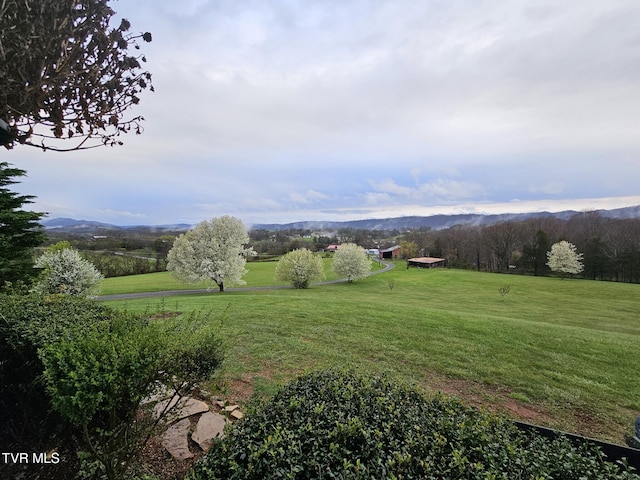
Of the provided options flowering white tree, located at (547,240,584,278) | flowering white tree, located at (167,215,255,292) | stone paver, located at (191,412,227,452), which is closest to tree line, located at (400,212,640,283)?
flowering white tree, located at (547,240,584,278)

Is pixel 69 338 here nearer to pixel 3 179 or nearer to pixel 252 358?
pixel 252 358

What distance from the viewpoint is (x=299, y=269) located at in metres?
33.5

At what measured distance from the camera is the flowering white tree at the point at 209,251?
24.7 metres

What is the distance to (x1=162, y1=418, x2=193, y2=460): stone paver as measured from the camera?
9.94 ft

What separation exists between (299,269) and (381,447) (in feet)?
104

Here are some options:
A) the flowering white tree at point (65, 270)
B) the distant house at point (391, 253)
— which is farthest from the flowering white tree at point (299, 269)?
the distant house at point (391, 253)

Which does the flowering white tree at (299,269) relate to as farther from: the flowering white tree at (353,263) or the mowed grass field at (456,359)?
the mowed grass field at (456,359)

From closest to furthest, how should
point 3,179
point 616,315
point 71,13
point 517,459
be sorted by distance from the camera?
point 517,459
point 71,13
point 3,179
point 616,315

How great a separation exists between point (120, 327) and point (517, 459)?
11.5 ft

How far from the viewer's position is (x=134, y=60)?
279 centimetres

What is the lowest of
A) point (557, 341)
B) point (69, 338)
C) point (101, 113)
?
point (557, 341)

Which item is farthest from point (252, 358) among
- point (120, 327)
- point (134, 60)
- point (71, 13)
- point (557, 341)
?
point (557, 341)

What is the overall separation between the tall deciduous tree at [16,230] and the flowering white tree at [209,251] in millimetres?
11536

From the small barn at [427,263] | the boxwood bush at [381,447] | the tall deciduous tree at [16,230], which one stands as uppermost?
the tall deciduous tree at [16,230]
